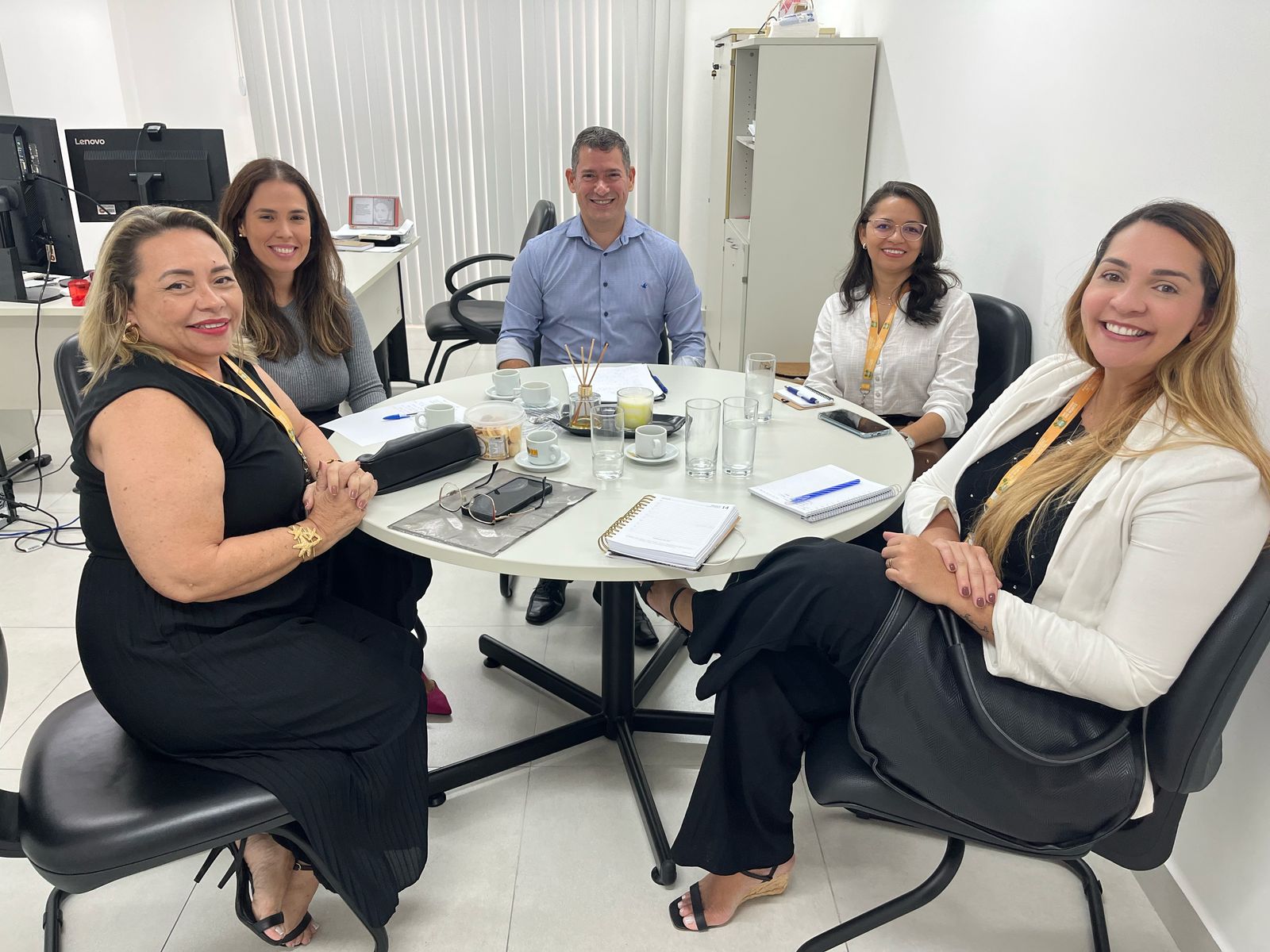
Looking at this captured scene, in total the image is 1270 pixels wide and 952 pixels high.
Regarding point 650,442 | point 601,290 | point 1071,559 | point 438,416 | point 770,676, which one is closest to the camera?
point 1071,559

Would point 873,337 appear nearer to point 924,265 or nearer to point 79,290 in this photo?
point 924,265

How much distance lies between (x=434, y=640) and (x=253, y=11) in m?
4.47

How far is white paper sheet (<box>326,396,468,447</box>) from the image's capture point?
1.97 m

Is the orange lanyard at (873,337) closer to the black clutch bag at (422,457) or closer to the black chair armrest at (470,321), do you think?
the black clutch bag at (422,457)

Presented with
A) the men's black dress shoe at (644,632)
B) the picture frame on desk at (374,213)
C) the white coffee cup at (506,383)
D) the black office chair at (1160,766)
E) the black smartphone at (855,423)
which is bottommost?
the men's black dress shoe at (644,632)

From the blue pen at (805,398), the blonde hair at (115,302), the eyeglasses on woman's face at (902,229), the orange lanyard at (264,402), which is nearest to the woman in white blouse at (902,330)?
the eyeglasses on woman's face at (902,229)

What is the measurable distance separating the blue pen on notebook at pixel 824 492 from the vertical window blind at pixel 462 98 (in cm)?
425

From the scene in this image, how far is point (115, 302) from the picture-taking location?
4.73 ft

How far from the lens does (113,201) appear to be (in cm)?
323

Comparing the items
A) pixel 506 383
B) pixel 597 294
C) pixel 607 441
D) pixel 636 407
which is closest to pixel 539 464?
pixel 607 441

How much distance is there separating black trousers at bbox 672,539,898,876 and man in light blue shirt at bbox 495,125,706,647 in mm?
1390

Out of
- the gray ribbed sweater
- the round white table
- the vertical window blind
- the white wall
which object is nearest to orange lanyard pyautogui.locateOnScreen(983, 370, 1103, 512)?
the round white table

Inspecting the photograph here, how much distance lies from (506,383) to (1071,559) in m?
1.39

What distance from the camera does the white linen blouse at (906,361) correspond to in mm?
2439
